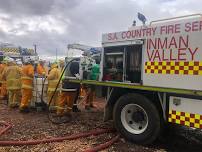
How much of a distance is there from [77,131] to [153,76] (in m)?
2.37

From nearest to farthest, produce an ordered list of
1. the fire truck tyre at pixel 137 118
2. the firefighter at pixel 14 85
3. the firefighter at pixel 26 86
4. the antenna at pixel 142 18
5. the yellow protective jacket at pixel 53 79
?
the fire truck tyre at pixel 137 118, the antenna at pixel 142 18, the yellow protective jacket at pixel 53 79, the firefighter at pixel 26 86, the firefighter at pixel 14 85

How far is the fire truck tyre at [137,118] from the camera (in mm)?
5941

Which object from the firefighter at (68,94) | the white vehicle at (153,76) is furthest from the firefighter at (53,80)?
the white vehicle at (153,76)

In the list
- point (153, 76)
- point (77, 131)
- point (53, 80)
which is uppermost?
point (153, 76)

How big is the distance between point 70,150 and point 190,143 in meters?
2.66

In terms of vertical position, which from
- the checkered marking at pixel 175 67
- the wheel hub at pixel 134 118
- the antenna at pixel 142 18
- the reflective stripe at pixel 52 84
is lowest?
the wheel hub at pixel 134 118

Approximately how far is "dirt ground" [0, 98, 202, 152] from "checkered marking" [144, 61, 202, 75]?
1.56 meters

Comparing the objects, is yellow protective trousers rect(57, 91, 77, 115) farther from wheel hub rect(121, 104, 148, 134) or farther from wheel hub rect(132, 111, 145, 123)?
wheel hub rect(132, 111, 145, 123)

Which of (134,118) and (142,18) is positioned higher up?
(142,18)

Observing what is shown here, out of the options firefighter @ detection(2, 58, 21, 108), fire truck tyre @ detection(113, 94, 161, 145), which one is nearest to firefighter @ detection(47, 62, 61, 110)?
firefighter @ detection(2, 58, 21, 108)

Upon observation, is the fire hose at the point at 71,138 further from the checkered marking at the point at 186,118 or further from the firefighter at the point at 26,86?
the firefighter at the point at 26,86

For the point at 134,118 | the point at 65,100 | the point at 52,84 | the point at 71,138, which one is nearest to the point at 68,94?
the point at 65,100

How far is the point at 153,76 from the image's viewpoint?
595 cm

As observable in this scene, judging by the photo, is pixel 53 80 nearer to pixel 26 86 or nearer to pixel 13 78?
pixel 26 86
